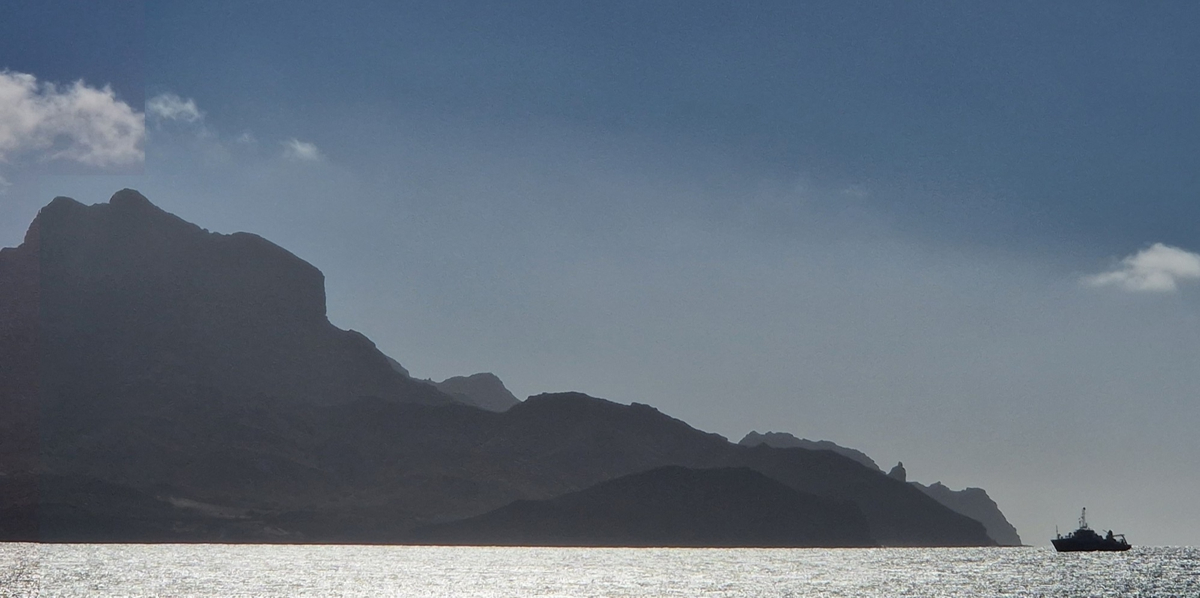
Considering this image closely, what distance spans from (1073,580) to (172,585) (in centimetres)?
14667

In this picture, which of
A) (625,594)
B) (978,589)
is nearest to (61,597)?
(625,594)

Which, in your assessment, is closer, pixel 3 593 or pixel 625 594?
pixel 3 593

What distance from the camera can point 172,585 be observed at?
158250 millimetres

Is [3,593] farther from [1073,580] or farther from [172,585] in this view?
[1073,580]

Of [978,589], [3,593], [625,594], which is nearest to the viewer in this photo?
[3,593]

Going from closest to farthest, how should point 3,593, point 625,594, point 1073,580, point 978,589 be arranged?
point 3,593 → point 625,594 → point 978,589 → point 1073,580

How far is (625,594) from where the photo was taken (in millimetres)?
153875

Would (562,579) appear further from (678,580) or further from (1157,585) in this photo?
(1157,585)

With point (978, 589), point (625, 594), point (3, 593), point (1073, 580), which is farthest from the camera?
point (1073, 580)

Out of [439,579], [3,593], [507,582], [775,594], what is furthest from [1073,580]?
[3,593]

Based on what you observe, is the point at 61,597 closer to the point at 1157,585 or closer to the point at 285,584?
the point at 285,584

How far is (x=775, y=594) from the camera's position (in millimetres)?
154625

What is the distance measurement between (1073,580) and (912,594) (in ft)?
155

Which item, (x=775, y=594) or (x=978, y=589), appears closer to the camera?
(x=775, y=594)
